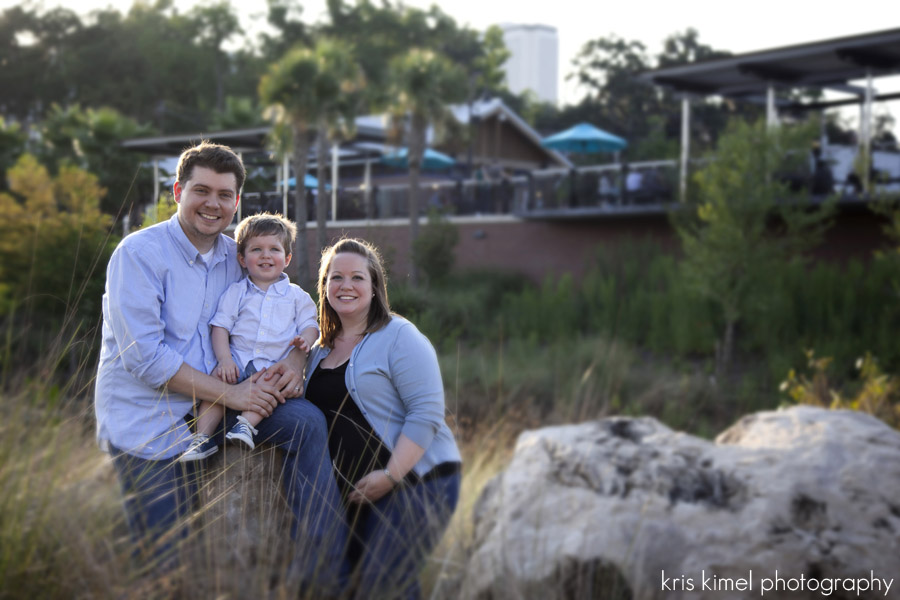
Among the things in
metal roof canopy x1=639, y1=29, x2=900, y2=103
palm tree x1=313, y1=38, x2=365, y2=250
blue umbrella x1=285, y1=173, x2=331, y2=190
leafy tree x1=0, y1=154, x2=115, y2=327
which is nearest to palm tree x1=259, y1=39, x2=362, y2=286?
palm tree x1=313, y1=38, x2=365, y2=250

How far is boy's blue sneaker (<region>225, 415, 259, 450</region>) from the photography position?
7.54ft

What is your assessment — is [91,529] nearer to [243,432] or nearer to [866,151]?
[243,432]

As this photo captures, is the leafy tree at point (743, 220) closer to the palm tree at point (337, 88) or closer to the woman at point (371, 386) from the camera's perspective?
the palm tree at point (337, 88)

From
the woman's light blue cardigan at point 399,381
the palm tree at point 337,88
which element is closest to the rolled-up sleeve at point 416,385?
the woman's light blue cardigan at point 399,381

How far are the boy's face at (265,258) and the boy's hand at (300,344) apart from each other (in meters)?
0.15

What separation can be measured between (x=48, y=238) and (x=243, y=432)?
24.6 feet

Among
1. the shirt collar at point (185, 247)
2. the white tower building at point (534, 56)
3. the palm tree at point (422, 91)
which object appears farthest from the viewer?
the white tower building at point (534, 56)

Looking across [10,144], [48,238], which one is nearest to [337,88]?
[48,238]

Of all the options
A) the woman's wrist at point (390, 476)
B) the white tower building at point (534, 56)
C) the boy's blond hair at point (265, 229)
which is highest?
the white tower building at point (534, 56)

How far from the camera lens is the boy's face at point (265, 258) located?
2.36 m

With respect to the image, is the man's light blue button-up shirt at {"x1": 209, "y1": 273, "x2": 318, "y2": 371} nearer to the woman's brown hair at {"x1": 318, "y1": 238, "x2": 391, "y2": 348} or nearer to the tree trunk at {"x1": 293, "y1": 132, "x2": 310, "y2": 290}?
the woman's brown hair at {"x1": 318, "y1": 238, "x2": 391, "y2": 348}

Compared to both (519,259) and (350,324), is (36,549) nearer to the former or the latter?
(350,324)

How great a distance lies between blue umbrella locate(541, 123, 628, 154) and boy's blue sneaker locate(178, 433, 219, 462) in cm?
3423

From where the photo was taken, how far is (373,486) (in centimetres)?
240
